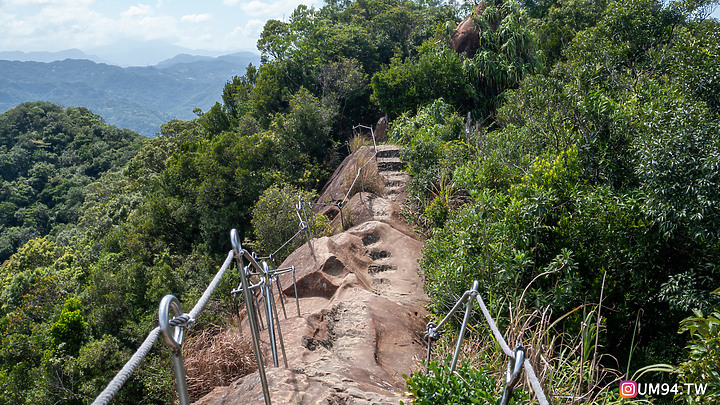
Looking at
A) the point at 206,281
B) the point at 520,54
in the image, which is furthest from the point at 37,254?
the point at 520,54

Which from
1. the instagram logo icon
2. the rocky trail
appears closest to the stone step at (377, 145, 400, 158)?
the rocky trail

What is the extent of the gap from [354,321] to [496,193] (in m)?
2.95

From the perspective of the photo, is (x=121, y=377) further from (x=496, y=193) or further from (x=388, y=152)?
(x=388, y=152)

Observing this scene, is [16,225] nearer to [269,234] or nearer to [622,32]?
[269,234]

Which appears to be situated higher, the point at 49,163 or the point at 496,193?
the point at 49,163

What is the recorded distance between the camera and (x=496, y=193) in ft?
21.8

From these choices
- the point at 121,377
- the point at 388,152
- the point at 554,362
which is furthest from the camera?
the point at 388,152

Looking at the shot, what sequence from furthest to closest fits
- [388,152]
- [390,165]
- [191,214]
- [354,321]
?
[191,214]
[388,152]
[390,165]
[354,321]

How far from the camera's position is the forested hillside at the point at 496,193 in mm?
5180

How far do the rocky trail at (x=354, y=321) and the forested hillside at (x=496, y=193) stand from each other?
0.80 meters

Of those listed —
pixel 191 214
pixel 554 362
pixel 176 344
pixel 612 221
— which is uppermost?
pixel 176 344

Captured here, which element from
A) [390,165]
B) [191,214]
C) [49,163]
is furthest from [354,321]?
[49,163]

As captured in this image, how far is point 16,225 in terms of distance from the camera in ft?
171

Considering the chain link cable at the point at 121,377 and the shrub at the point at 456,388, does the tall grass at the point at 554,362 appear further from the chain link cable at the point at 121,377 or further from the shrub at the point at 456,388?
the chain link cable at the point at 121,377
